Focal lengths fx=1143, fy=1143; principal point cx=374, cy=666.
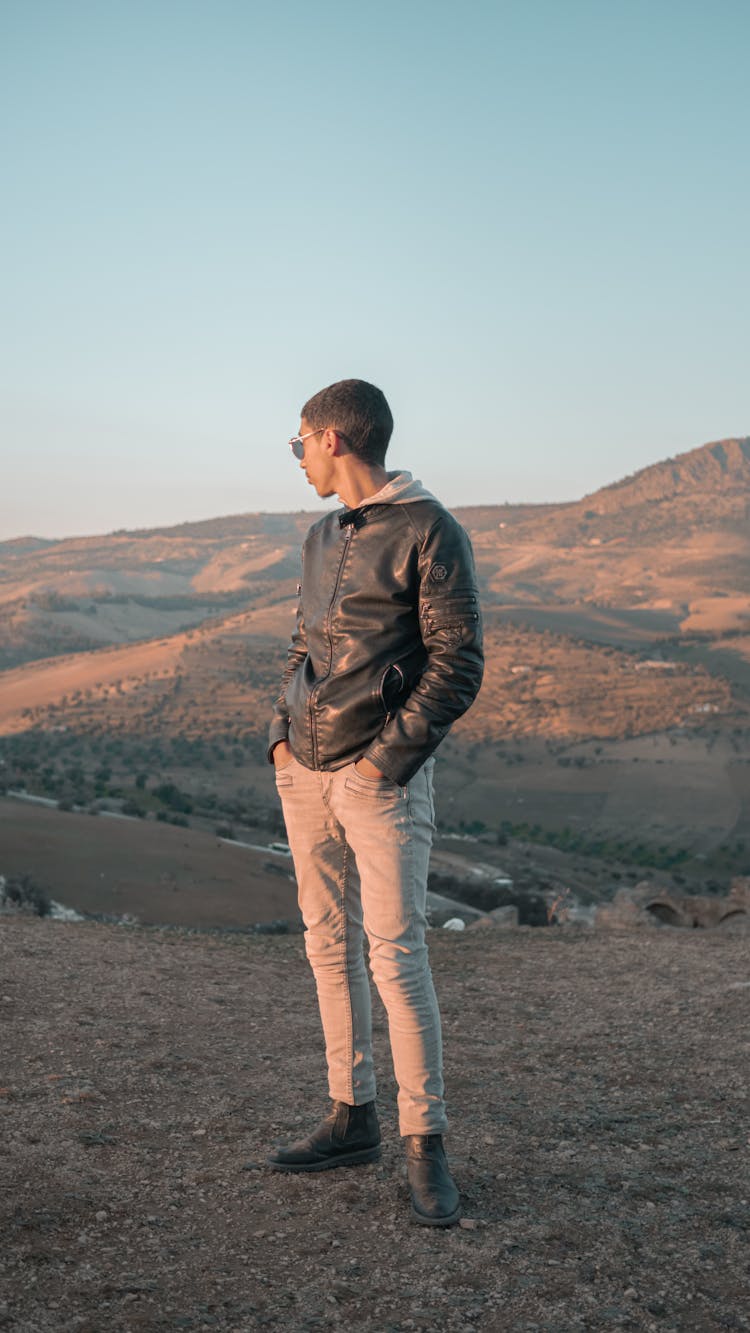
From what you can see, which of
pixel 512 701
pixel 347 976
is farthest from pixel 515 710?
pixel 347 976

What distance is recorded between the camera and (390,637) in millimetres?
3412

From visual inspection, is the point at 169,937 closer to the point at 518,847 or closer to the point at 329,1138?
the point at 329,1138

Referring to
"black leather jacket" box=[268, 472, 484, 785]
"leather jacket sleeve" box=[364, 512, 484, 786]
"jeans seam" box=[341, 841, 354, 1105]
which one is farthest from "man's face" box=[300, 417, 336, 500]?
"jeans seam" box=[341, 841, 354, 1105]

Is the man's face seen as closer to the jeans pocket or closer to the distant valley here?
the jeans pocket

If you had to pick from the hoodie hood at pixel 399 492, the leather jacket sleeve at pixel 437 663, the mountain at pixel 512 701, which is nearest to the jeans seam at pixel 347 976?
the leather jacket sleeve at pixel 437 663

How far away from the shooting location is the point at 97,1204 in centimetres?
343

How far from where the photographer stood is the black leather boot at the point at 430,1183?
3.32m

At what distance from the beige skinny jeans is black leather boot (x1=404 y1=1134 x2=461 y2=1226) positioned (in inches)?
2.0

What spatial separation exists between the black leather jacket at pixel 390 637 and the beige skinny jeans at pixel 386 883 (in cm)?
10

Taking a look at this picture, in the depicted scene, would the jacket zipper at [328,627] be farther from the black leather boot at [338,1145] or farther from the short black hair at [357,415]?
the black leather boot at [338,1145]

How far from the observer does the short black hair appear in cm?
345

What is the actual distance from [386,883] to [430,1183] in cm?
90

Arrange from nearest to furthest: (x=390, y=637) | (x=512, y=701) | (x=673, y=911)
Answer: (x=390, y=637) → (x=673, y=911) → (x=512, y=701)

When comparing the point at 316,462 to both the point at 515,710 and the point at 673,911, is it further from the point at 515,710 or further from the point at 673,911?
the point at 515,710
